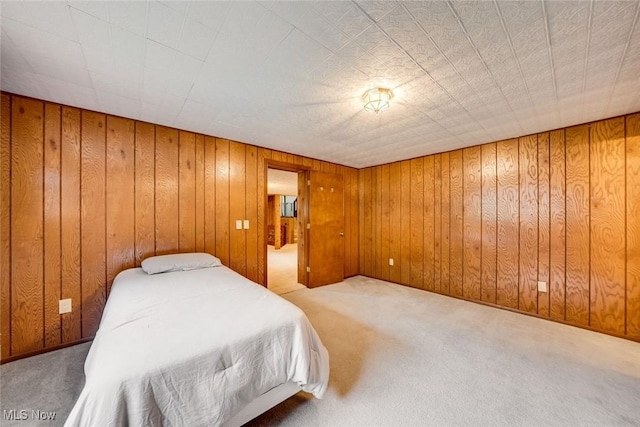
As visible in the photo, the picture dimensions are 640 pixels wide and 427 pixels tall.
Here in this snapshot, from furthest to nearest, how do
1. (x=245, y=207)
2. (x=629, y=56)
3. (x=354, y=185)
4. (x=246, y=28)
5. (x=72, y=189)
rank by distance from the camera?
(x=354, y=185) < (x=245, y=207) < (x=72, y=189) < (x=629, y=56) < (x=246, y=28)

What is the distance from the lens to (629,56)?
4.75 ft

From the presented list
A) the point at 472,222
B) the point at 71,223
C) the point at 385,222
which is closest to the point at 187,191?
the point at 71,223

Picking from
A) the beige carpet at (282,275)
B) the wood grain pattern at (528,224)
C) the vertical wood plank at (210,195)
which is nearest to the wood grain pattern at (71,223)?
the vertical wood plank at (210,195)

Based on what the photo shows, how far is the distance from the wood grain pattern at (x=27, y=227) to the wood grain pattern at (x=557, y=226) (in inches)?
201

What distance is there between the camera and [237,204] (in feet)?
10.4

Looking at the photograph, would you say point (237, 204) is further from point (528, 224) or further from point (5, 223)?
point (528, 224)

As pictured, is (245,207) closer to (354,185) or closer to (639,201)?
(354,185)

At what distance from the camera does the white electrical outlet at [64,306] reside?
7.04 ft

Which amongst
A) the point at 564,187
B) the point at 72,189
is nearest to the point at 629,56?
the point at 564,187

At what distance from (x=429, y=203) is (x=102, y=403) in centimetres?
396

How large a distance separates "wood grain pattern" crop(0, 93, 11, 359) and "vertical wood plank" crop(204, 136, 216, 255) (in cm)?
150

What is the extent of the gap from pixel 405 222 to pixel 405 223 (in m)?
0.02

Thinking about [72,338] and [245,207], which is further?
[245,207]

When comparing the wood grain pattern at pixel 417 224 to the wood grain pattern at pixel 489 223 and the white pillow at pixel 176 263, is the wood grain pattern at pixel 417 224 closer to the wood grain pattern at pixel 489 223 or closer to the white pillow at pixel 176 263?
the wood grain pattern at pixel 489 223
